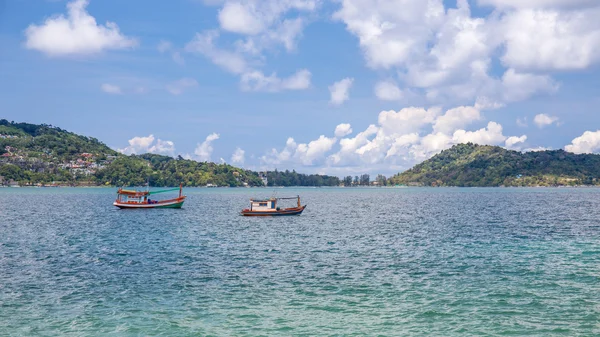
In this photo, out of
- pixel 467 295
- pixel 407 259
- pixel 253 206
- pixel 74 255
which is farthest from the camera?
pixel 253 206

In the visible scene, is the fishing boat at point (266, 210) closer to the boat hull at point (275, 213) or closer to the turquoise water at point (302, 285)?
the boat hull at point (275, 213)

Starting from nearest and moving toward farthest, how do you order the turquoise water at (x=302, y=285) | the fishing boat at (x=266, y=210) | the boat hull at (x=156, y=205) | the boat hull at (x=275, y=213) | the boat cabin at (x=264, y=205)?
the turquoise water at (x=302, y=285) < the boat hull at (x=275, y=213) < the fishing boat at (x=266, y=210) < the boat cabin at (x=264, y=205) < the boat hull at (x=156, y=205)

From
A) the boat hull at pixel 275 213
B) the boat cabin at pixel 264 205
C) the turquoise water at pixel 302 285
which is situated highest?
the boat cabin at pixel 264 205

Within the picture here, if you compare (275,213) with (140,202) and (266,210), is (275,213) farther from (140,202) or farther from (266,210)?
(140,202)

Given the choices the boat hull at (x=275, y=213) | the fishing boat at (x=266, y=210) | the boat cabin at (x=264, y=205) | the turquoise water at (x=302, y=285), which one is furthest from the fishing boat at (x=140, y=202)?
the turquoise water at (x=302, y=285)

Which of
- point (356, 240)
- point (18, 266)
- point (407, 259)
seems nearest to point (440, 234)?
point (356, 240)

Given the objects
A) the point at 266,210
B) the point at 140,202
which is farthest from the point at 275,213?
the point at 140,202

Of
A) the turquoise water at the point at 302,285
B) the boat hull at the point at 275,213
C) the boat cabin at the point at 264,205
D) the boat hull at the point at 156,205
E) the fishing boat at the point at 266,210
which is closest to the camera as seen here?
the turquoise water at the point at 302,285

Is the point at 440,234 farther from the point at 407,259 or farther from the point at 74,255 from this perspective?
the point at 74,255

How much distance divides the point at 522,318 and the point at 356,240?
35.5 metres

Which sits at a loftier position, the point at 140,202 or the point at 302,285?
the point at 140,202

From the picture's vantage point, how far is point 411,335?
2495 cm

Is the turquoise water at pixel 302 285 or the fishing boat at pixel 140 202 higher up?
the fishing boat at pixel 140 202

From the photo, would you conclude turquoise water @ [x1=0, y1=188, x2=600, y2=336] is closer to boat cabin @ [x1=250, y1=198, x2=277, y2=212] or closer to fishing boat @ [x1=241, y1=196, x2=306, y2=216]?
fishing boat @ [x1=241, y1=196, x2=306, y2=216]
